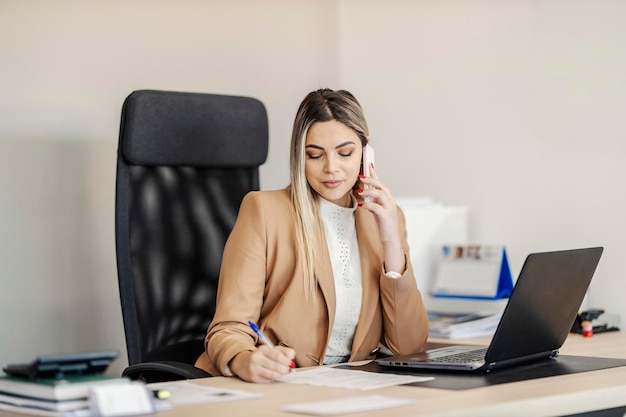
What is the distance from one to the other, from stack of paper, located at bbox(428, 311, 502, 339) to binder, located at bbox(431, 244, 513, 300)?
0.38 ft

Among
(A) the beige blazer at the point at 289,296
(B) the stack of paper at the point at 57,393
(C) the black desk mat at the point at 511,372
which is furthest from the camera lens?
(A) the beige blazer at the point at 289,296

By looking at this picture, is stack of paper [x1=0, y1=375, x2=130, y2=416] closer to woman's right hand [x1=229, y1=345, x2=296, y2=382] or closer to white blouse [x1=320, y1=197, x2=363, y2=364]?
woman's right hand [x1=229, y1=345, x2=296, y2=382]

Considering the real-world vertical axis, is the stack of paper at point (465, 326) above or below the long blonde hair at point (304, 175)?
below

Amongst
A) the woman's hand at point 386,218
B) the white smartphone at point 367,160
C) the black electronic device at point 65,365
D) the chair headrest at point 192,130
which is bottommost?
the black electronic device at point 65,365

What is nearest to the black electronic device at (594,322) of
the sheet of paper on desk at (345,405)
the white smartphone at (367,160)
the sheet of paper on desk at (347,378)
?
the white smartphone at (367,160)

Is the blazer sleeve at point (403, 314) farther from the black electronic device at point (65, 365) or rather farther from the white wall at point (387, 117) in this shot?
the black electronic device at point (65, 365)

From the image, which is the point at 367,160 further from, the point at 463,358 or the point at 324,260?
the point at 463,358

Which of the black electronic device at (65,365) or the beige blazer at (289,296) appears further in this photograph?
the beige blazer at (289,296)

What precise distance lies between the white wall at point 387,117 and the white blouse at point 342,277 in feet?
2.84

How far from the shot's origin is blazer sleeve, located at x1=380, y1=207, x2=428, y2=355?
2270 mm

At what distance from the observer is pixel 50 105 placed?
2979 millimetres

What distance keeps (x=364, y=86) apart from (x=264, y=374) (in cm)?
197

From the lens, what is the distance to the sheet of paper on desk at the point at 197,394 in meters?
1.60

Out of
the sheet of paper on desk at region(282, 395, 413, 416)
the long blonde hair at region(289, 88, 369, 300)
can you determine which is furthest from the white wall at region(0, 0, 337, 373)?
the sheet of paper on desk at region(282, 395, 413, 416)
